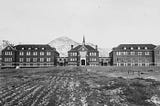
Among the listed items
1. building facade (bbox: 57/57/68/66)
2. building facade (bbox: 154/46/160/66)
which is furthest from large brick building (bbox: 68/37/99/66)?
building facade (bbox: 154/46/160/66)

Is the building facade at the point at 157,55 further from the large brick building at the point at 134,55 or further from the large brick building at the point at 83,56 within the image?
the large brick building at the point at 83,56

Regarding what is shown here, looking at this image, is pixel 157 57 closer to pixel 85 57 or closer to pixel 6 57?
pixel 85 57

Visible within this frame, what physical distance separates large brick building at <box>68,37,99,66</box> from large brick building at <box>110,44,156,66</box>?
9.16 m

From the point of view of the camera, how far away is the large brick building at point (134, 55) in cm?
7869

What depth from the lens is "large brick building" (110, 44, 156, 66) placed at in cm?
7869

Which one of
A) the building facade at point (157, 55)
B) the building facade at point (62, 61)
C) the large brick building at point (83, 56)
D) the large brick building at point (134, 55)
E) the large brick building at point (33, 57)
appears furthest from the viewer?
the building facade at point (62, 61)

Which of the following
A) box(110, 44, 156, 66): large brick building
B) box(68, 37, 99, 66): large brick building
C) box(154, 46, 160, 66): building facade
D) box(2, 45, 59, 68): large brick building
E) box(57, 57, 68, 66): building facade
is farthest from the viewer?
box(57, 57, 68, 66): building facade

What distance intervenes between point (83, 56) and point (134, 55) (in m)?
24.2

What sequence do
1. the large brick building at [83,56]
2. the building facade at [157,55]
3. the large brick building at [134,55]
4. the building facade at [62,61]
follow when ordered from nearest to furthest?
the building facade at [157,55]
the large brick building at [134,55]
the large brick building at [83,56]
the building facade at [62,61]

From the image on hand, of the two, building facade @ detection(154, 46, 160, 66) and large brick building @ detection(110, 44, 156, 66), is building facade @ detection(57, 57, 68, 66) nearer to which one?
large brick building @ detection(110, 44, 156, 66)

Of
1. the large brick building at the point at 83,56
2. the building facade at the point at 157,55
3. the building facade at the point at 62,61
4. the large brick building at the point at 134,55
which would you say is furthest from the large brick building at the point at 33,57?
the building facade at the point at 157,55

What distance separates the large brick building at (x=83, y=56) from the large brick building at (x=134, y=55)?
916 cm

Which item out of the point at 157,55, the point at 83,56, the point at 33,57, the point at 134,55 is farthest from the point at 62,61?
the point at 157,55

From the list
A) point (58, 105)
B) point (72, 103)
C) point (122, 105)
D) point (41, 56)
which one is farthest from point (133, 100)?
point (41, 56)
